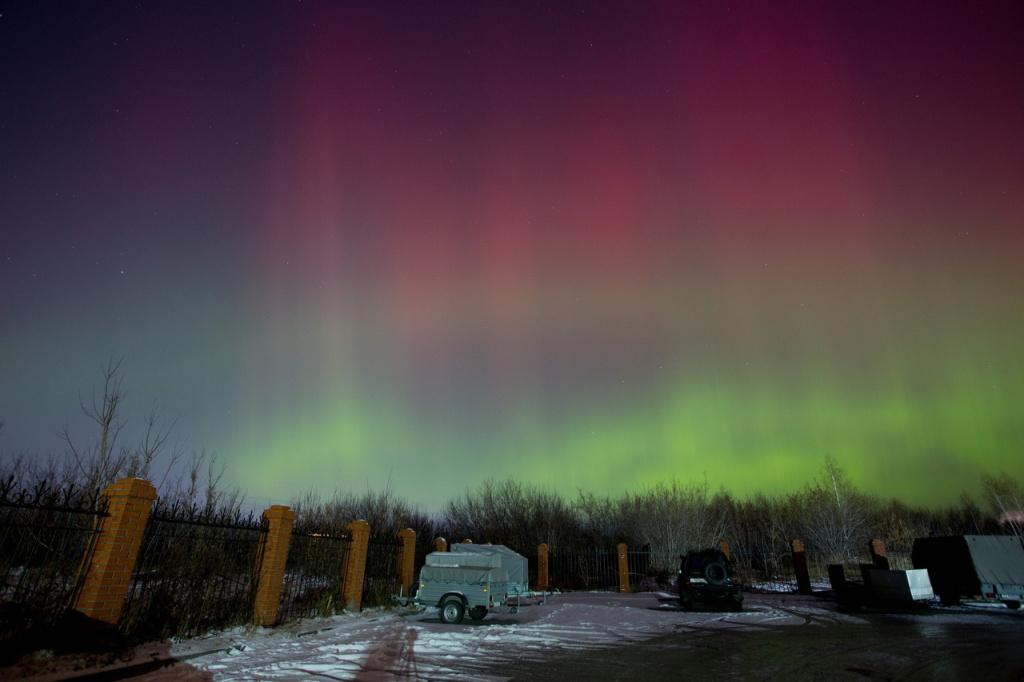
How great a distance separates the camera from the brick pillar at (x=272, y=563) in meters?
12.5

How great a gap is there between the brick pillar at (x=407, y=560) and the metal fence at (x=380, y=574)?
0.88ft

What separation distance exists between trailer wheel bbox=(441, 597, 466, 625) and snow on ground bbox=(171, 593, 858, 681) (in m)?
0.32

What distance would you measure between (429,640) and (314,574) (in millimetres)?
5928

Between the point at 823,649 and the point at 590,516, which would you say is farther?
the point at 590,516

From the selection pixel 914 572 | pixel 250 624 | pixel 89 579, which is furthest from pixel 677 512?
pixel 89 579

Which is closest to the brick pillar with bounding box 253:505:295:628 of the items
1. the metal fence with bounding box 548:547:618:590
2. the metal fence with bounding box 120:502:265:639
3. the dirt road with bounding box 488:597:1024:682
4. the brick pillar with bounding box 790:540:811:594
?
the metal fence with bounding box 120:502:265:639

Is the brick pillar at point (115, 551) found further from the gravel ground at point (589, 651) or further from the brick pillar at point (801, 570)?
the brick pillar at point (801, 570)

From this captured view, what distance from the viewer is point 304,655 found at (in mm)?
9547

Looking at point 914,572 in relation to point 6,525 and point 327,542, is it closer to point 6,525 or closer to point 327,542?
point 327,542

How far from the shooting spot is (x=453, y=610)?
15.3m

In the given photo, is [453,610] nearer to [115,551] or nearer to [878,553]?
[115,551]

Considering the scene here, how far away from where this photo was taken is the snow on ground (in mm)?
8477

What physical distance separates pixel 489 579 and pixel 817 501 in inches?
2006

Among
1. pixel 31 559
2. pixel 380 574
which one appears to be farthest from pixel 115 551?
pixel 380 574
